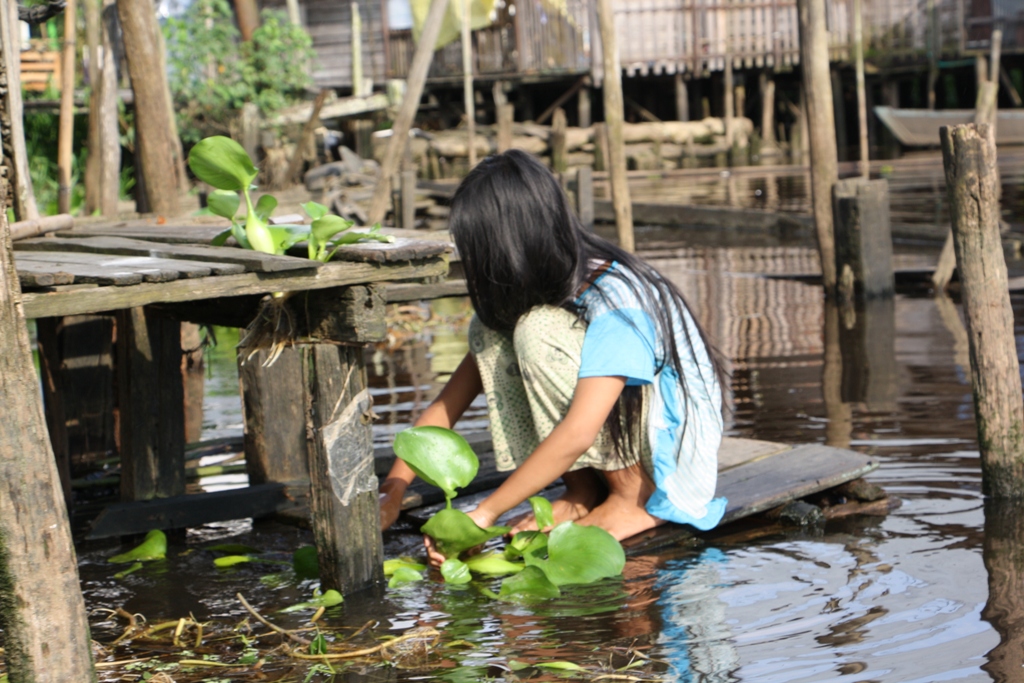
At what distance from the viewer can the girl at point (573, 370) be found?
3395mm

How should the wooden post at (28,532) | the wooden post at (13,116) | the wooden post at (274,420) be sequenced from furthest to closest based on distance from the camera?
the wooden post at (274,420)
the wooden post at (13,116)
the wooden post at (28,532)

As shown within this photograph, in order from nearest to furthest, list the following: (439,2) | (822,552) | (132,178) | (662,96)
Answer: (822,552) < (439,2) < (132,178) < (662,96)


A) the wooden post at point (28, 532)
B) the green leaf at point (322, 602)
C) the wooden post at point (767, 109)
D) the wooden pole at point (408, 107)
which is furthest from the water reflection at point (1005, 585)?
the wooden post at point (767, 109)

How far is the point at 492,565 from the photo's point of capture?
3613 millimetres

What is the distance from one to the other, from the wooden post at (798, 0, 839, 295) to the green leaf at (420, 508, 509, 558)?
5.42 meters

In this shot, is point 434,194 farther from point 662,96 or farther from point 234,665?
point 662,96

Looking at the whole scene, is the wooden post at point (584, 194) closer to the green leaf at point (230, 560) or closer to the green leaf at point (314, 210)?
the green leaf at point (230, 560)

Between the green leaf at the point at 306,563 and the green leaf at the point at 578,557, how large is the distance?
28.7 inches

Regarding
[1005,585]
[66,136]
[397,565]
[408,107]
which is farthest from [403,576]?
[408,107]

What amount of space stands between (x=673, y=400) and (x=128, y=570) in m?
1.86

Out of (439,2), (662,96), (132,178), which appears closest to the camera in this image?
(439,2)

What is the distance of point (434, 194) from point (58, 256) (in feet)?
37.7

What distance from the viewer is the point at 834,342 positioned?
7.55 m

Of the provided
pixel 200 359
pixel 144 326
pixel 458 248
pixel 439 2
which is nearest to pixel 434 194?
pixel 439 2
